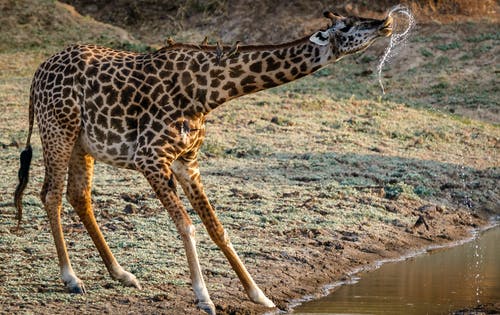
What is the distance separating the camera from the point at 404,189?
12.3m

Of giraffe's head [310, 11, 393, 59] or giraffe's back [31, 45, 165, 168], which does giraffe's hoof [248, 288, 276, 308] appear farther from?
giraffe's head [310, 11, 393, 59]

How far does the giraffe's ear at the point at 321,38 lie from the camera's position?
24.9 feet

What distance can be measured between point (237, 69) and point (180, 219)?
3.78 ft

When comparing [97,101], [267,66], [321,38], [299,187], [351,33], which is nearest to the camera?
[351,33]

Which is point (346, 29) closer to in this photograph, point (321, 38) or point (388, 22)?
point (321, 38)

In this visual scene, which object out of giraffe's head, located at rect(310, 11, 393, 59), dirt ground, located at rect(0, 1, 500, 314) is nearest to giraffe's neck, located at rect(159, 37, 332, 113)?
giraffe's head, located at rect(310, 11, 393, 59)

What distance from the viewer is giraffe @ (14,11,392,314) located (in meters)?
7.81

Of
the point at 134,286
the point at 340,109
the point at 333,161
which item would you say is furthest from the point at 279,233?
the point at 340,109

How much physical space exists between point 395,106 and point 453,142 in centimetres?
179

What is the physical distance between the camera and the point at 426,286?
9.23 metres

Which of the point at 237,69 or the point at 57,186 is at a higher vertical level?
the point at 237,69

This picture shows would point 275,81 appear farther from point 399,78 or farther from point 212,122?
point 399,78

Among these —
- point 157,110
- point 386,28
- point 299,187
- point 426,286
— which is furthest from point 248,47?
point 299,187

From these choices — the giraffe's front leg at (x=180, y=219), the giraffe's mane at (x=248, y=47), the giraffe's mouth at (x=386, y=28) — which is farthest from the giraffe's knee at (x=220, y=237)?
the giraffe's mouth at (x=386, y=28)
